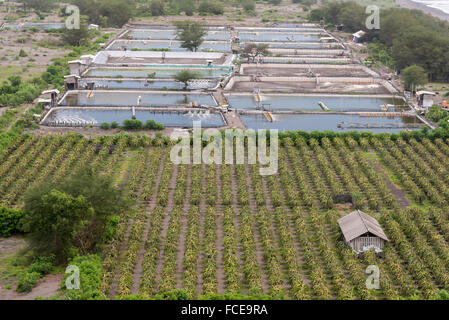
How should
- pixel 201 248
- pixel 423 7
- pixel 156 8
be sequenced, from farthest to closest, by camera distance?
pixel 423 7
pixel 156 8
pixel 201 248

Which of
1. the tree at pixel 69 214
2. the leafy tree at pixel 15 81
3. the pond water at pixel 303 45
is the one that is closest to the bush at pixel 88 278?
the tree at pixel 69 214

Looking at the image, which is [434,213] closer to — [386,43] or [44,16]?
[386,43]

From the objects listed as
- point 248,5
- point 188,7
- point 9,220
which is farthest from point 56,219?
point 248,5

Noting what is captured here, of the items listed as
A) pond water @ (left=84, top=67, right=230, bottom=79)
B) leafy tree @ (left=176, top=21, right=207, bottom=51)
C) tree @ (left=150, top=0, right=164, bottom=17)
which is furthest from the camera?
tree @ (left=150, top=0, right=164, bottom=17)

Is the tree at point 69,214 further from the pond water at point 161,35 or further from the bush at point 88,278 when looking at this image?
the pond water at point 161,35

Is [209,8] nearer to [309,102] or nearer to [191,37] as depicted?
[191,37]

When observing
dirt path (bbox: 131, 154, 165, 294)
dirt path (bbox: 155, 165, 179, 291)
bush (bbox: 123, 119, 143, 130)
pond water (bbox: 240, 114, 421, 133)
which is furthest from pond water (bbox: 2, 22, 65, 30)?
dirt path (bbox: 131, 154, 165, 294)

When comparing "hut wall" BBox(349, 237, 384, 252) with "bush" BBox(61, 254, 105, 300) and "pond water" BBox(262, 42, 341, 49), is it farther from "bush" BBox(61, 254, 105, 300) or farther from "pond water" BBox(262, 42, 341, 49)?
"pond water" BBox(262, 42, 341, 49)
